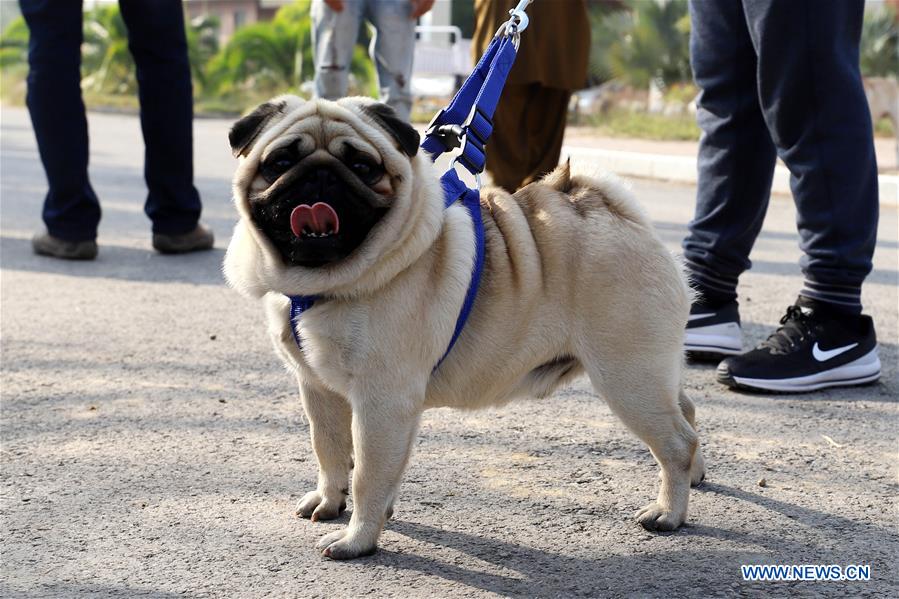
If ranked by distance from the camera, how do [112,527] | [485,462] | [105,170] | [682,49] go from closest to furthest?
[112,527] < [485,462] < [105,170] < [682,49]

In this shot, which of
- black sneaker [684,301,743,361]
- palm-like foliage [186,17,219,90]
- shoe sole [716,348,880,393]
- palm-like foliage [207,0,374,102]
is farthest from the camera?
palm-like foliage [186,17,219,90]

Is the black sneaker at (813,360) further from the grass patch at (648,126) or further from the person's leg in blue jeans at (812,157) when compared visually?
the grass patch at (648,126)

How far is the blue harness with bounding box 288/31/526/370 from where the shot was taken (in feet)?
8.57

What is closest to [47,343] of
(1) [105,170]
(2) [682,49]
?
(1) [105,170]

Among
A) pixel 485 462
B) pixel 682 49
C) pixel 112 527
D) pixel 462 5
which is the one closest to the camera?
pixel 112 527

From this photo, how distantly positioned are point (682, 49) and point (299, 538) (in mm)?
17653

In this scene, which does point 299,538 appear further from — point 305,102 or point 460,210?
point 305,102

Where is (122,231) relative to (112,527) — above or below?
below

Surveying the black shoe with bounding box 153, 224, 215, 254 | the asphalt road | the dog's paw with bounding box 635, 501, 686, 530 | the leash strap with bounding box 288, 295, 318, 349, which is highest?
the leash strap with bounding box 288, 295, 318, 349

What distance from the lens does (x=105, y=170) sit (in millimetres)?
9867

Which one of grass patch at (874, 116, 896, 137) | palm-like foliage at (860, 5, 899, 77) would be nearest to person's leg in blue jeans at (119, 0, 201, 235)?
grass patch at (874, 116, 896, 137)

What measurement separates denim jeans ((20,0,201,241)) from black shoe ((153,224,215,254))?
0.13m

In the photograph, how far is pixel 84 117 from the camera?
5.60m

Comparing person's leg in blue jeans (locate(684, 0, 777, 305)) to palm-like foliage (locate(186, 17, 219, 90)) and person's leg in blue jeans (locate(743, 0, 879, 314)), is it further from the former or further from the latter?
palm-like foliage (locate(186, 17, 219, 90))
